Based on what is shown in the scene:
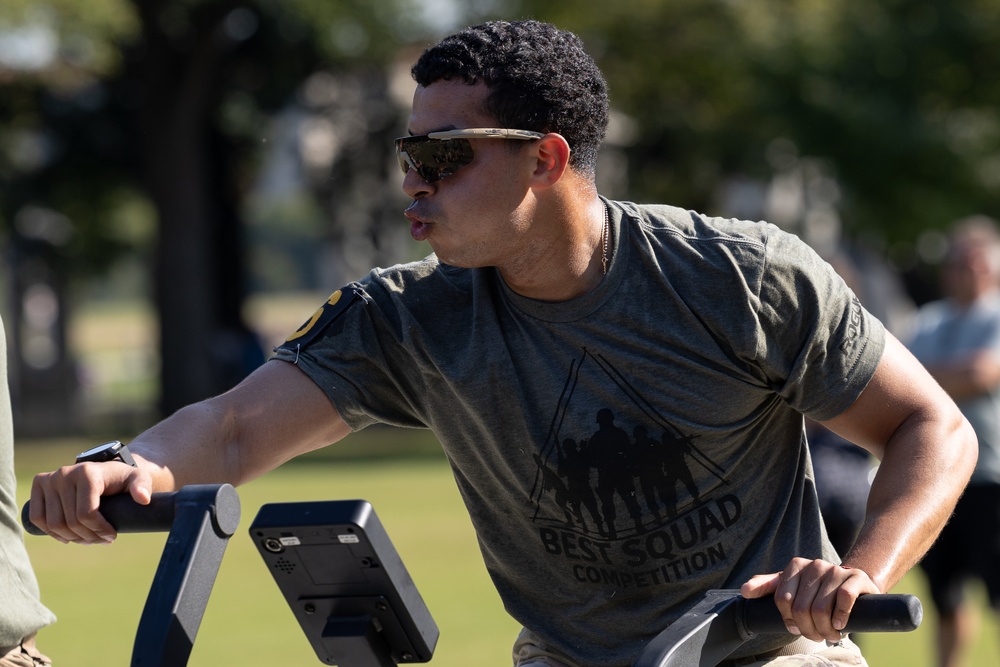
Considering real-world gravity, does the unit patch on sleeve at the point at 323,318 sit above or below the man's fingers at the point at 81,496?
above

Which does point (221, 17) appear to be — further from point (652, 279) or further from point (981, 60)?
point (652, 279)

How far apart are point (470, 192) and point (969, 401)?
486 centimetres

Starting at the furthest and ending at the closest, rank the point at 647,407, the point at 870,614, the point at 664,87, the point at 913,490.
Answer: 1. the point at 664,87
2. the point at 647,407
3. the point at 913,490
4. the point at 870,614

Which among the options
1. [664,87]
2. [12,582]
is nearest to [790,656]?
[12,582]

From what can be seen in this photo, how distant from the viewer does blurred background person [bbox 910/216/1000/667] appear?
717 centimetres

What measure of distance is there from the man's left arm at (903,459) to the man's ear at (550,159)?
0.80 m

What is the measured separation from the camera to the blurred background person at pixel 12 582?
3141 millimetres

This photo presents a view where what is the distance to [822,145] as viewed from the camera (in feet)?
Result: 81.7

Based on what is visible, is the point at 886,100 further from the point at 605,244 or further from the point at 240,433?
the point at 240,433

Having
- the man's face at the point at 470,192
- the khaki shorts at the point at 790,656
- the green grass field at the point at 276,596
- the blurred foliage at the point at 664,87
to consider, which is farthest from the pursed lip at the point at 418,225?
the blurred foliage at the point at 664,87

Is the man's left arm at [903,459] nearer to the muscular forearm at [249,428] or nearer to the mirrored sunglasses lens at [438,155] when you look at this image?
the mirrored sunglasses lens at [438,155]

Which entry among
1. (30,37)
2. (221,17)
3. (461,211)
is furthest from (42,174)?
(461,211)

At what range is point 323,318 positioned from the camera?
3.29 metres

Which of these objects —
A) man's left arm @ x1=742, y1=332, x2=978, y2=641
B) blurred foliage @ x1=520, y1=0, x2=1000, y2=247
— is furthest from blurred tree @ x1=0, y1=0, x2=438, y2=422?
man's left arm @ x1=742, y1=332, x2=978, y2=641
